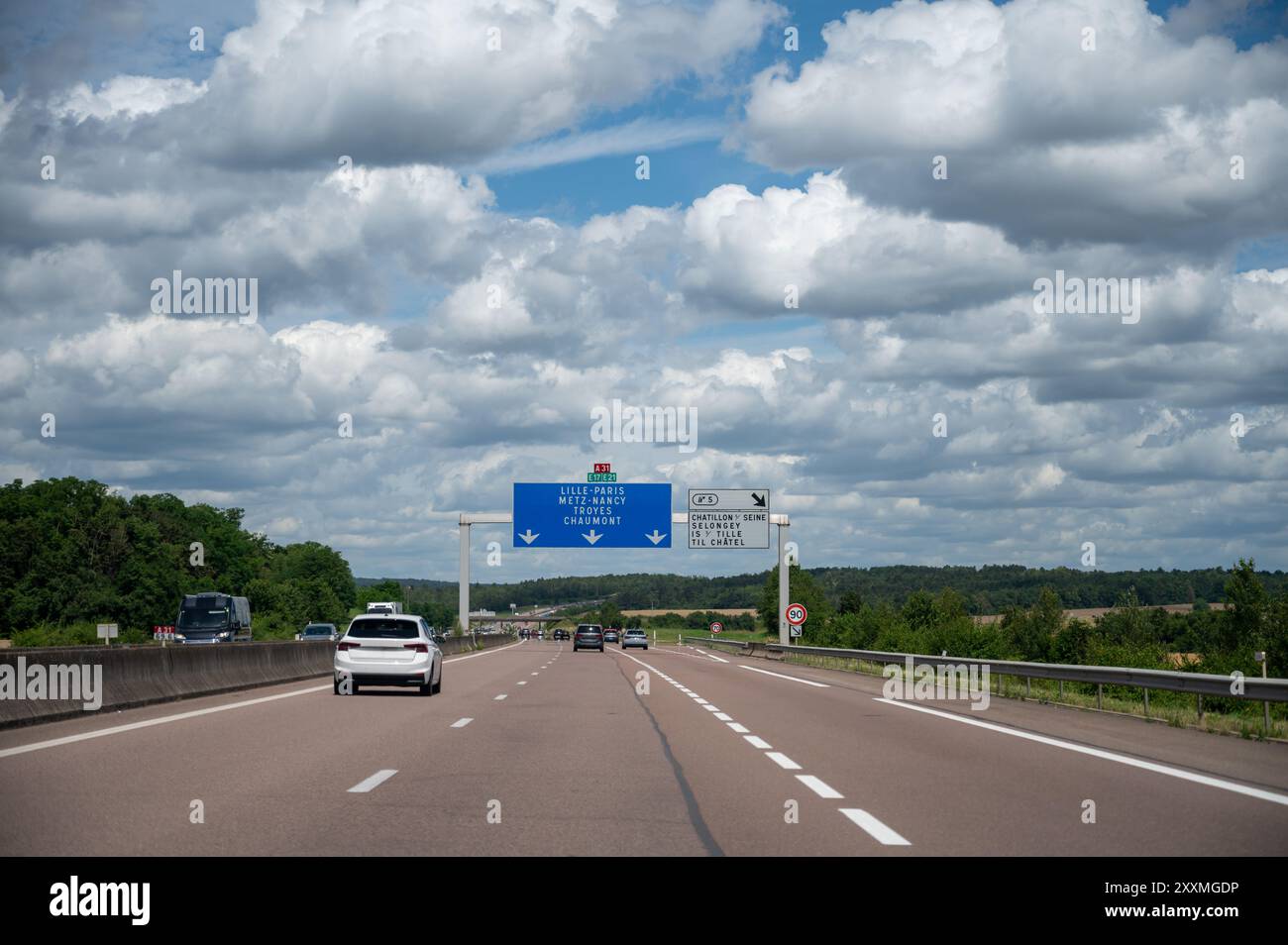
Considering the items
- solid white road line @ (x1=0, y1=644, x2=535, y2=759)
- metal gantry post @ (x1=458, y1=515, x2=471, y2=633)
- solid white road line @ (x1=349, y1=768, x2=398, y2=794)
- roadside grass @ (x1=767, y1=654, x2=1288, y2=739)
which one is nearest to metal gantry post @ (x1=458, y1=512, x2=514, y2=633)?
metal gantry post @ (x1=458, y1=515, x2=471, y2=633)

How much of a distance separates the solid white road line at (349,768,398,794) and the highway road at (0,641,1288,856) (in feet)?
0.13

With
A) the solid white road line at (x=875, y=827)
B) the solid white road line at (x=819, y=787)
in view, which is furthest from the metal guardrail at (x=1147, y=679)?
the solid white road line at (x=875, y=827)

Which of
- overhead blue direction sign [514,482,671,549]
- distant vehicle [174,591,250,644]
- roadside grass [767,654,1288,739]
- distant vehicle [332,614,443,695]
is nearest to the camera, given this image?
roadside grass [767,654,1288,739]

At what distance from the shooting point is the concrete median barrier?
18.4 m

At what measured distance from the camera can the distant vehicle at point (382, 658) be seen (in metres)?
27.1

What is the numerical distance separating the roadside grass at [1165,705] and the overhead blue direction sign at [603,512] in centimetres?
1815

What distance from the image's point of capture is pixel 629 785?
503 inches

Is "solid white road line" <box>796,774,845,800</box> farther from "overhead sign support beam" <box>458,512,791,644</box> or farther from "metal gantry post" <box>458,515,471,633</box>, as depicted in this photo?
"metal gantry post" <box>458,515,471,633</box>

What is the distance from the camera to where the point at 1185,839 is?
9438 mm

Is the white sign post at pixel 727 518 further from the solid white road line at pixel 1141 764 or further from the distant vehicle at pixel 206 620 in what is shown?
the solid white road line at pixel 1141 764

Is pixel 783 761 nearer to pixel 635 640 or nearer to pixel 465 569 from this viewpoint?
pixel 465 569
